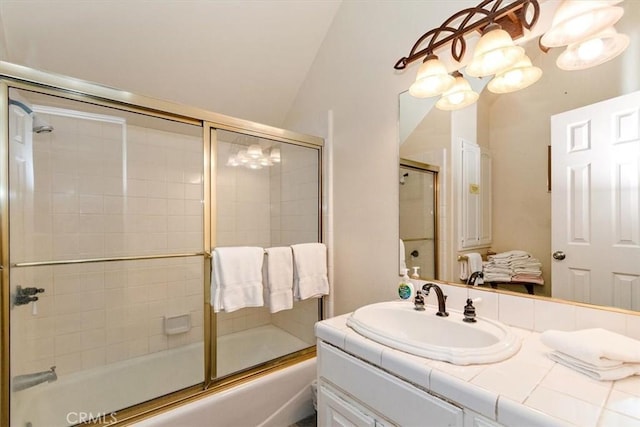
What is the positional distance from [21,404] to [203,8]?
2.23 m

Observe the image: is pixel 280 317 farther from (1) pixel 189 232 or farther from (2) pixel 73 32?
(2) pixel 73 32

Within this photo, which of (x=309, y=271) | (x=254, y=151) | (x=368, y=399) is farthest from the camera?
(x=254, y=151)

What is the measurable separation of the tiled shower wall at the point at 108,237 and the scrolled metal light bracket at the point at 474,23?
1423mm

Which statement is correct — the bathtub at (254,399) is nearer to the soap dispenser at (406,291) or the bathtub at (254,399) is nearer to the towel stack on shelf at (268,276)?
the towel stack on shelf at (268,276)

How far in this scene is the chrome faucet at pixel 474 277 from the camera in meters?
1.31

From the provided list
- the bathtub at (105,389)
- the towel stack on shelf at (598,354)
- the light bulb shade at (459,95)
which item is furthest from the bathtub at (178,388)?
the light bulb shade at (459,95)

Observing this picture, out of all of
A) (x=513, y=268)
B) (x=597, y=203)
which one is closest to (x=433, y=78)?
(x=597, y=203)

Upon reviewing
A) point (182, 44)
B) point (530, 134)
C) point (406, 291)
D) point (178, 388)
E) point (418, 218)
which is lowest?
point (178, 388)

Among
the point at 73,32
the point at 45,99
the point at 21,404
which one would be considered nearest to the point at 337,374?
the point at 21,404

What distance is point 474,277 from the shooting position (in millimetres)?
1327

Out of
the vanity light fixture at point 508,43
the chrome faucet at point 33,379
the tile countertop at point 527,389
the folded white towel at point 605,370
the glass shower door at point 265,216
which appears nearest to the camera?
the tile countertop at point 527,389

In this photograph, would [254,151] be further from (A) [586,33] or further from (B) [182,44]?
(A) [586,33]

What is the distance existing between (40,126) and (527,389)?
2424 mm

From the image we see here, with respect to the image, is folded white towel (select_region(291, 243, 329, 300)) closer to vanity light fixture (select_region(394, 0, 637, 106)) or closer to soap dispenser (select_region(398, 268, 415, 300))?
soap dispenser (select_region(398, 268, 415, 300))
